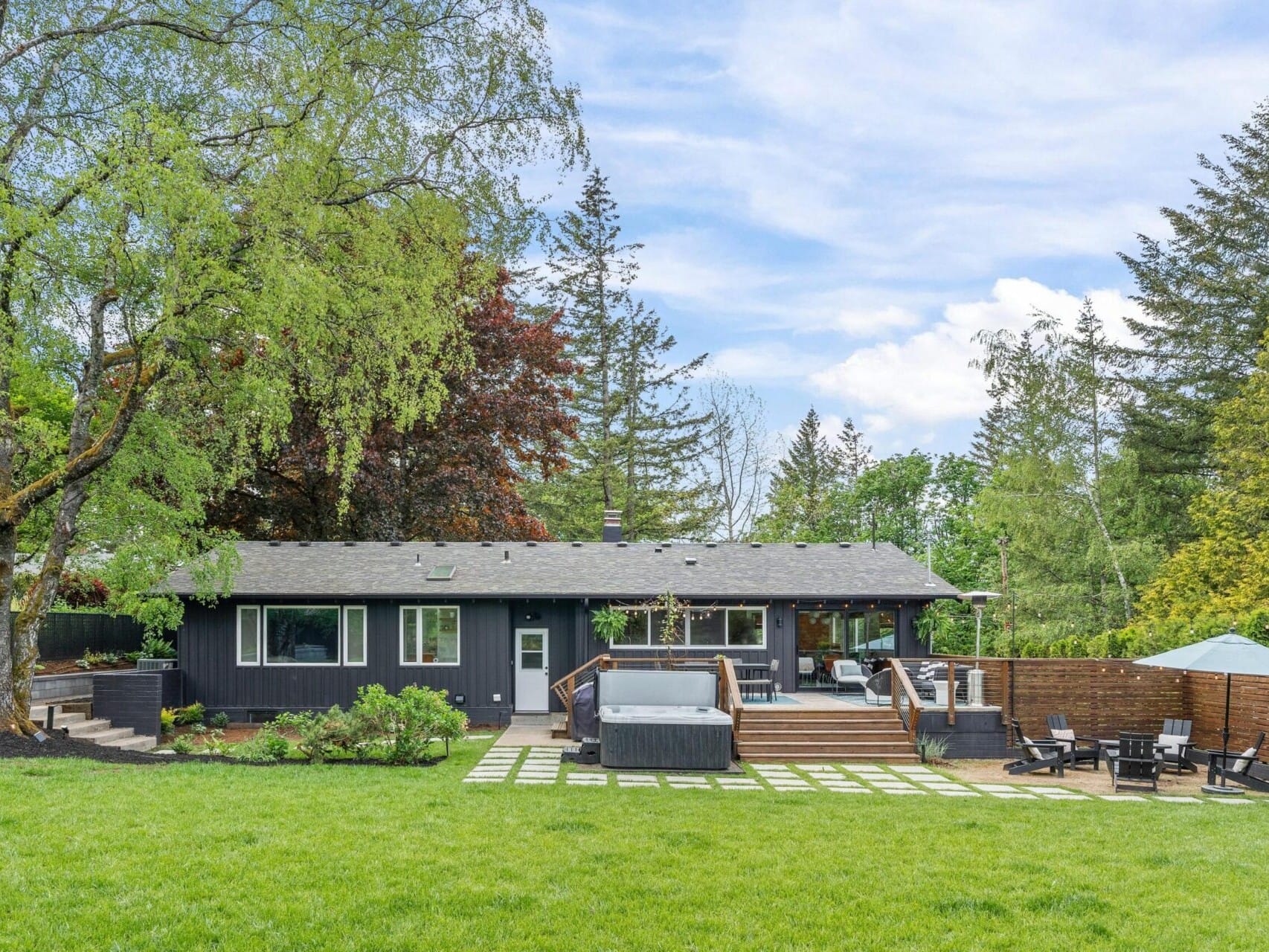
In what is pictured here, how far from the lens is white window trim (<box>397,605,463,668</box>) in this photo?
1650cm

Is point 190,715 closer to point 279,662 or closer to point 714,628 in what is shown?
point 279,662

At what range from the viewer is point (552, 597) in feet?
53.3

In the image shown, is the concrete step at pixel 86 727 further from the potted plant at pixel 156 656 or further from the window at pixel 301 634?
the window at pixel 301 634

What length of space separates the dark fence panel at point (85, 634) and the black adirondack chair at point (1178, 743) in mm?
15239

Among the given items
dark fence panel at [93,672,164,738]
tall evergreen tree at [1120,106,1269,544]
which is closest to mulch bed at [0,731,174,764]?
dark fence panel at [93,672,164,738]

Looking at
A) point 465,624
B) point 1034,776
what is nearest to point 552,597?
point 465,624

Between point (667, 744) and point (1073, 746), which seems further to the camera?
point (1073, 746)

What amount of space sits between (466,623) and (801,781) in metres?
7.88

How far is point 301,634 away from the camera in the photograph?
1647cm

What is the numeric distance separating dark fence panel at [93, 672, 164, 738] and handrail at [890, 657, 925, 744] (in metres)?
10.2

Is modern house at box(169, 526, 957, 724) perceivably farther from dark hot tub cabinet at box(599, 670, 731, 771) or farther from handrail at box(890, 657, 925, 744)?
dark hot tub cabinet at box(599, 670, 731, 771)

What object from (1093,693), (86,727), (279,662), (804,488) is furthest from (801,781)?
(804,488)

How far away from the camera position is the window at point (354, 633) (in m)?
16.5

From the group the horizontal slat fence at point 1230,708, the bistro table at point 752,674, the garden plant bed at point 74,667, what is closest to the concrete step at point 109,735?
the garden plant bed at point 74,667
